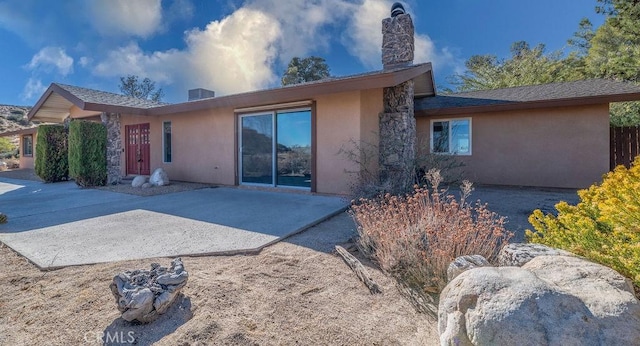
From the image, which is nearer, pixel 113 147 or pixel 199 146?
pixel 199 146

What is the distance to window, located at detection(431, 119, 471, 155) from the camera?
388 inches

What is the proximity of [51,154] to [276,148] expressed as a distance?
→ 9.38m

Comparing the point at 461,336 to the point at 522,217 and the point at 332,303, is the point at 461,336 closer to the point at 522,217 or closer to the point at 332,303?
the point at 332,303

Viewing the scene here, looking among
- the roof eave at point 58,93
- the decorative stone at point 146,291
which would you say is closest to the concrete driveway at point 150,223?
the decorative stone at point 146,291

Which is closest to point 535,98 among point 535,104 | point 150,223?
point 535,104

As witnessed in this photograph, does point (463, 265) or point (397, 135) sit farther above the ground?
point (397, 135)

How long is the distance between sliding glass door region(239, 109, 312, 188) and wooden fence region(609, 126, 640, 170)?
353 inches

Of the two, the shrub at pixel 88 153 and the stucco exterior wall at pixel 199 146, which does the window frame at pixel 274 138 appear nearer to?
the stucco exterior wall at pixel 199 146

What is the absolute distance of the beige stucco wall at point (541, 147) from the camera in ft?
27.1

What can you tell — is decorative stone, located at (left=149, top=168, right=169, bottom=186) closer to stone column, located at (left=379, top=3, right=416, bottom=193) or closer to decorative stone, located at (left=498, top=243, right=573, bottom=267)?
stone column, located at (left=379, top=3, right=416, bottom=193)

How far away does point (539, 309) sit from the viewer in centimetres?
162

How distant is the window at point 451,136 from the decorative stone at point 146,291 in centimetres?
909

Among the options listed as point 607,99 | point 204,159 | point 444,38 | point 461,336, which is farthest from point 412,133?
point 444,38

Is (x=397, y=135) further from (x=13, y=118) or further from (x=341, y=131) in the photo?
(x=13, y=118)
